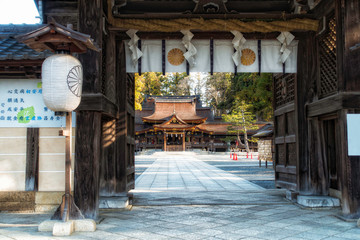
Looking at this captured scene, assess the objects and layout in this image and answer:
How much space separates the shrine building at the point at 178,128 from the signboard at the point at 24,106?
1426 inches

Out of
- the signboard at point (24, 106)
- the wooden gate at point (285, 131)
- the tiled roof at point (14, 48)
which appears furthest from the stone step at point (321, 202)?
A: the tiled roof at point (14, 48)

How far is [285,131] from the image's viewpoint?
7.36 meters

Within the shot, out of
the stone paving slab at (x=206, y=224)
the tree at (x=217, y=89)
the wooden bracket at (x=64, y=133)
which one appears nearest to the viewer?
the stone paving slab at (x=206, y=224)

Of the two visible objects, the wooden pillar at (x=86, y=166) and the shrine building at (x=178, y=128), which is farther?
the shrine building at (x=178, y=128)

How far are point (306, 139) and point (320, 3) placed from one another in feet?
8.86

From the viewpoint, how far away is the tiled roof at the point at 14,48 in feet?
18.1

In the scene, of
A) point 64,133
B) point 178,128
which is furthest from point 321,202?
point 178,128

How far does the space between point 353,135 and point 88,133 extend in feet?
14.0

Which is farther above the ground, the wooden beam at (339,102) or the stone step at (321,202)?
A: the wooden beam at (339,102)

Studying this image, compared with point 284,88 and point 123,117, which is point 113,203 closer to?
point 123,117

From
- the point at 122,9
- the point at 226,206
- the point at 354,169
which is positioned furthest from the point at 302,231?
the point at 122,9

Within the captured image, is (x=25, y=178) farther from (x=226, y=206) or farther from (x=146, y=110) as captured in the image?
(x=146, y=110)

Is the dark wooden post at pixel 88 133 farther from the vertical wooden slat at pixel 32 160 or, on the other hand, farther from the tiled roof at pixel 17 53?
the vertical wooden slat at pixel 32 160

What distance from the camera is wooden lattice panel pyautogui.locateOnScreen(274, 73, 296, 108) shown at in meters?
7.12
